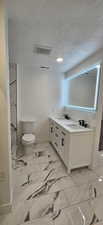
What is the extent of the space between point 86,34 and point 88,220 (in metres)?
2.48

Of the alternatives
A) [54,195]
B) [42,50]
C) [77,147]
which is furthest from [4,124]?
[42,50]

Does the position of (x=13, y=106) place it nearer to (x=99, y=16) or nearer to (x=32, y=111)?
(x=32, y=111)

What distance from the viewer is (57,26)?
149 centimetres

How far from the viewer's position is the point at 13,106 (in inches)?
121

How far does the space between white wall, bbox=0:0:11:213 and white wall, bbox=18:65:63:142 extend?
2067 mm

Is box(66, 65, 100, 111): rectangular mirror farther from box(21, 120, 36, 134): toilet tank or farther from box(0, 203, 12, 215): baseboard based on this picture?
box(0, 203, 12, 215): baseboard

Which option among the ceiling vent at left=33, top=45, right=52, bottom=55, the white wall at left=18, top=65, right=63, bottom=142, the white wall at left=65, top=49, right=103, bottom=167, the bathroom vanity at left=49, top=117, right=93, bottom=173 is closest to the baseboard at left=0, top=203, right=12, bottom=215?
the bathroom vanity at left=49, top=117, right=93, bottom=173

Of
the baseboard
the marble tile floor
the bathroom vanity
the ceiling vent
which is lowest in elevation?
the marble tile floor

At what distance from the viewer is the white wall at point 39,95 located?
3271 mm

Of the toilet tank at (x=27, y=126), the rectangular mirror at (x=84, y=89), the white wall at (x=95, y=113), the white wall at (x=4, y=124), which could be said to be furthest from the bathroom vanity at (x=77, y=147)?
the toilet tank at (x=27, y=126)

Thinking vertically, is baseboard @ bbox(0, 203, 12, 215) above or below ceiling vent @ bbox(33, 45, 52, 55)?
below

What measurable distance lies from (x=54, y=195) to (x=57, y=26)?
242 cm

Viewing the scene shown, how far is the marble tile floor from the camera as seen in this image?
1.32 metres

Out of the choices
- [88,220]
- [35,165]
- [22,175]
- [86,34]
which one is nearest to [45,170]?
[35,165]
